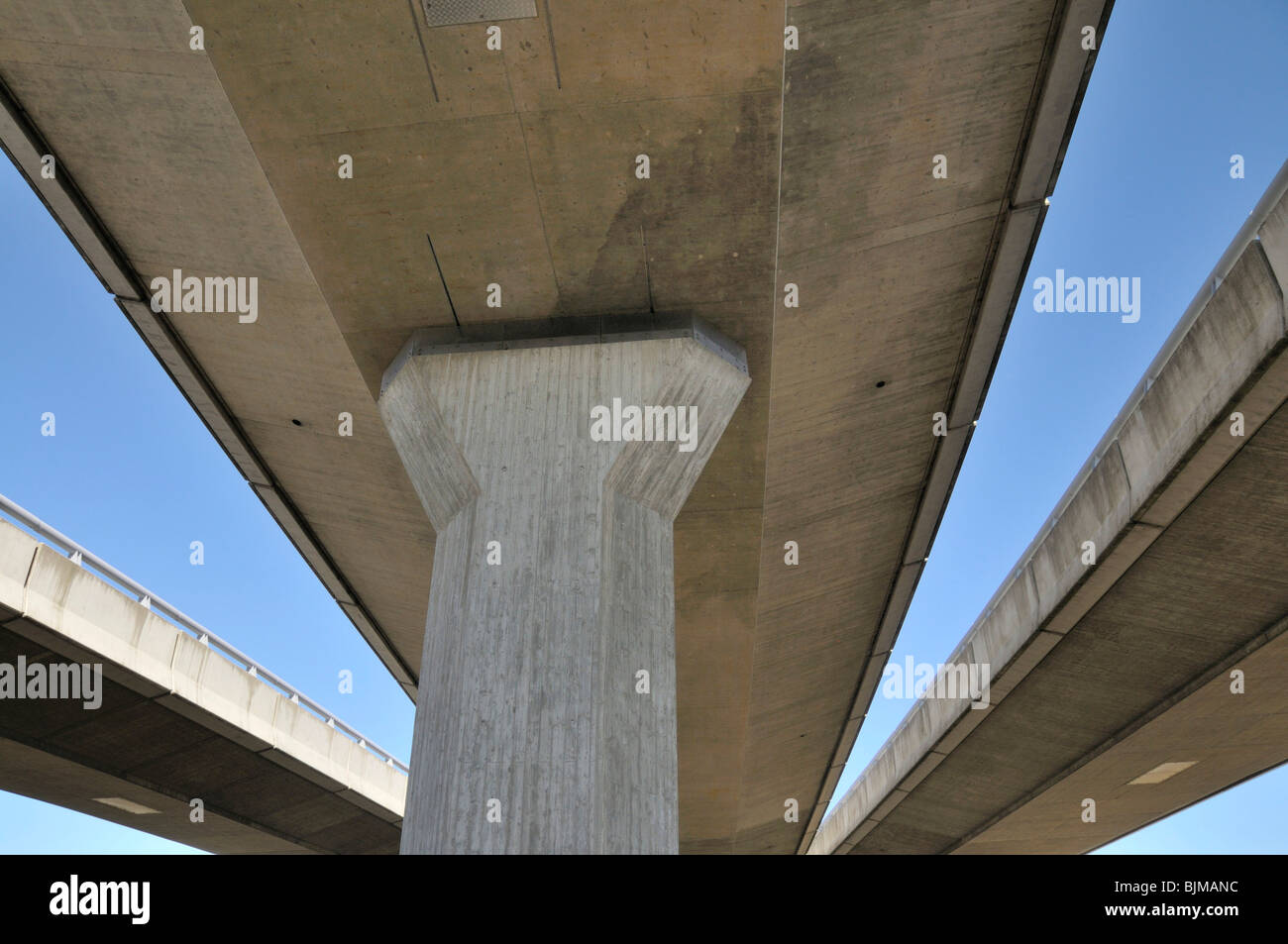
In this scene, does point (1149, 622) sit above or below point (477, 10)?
below

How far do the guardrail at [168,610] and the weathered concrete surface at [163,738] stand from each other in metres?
0.13

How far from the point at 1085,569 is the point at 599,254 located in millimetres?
7247

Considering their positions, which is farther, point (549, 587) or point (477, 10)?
point (549, 587)

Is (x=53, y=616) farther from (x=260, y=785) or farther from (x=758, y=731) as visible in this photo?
(x=758, y=731)

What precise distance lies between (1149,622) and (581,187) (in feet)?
31.8

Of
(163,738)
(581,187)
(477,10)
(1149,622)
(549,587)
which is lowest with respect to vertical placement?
(163,738)

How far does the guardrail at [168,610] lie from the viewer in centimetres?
Answer: 1229

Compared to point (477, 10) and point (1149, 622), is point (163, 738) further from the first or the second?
point (1149, 622)

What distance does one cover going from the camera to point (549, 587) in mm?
7812

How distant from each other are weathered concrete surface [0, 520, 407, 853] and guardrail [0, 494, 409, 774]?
0.13 metres

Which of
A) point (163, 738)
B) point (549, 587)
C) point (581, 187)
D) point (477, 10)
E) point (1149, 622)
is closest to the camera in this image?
point (477, 10)

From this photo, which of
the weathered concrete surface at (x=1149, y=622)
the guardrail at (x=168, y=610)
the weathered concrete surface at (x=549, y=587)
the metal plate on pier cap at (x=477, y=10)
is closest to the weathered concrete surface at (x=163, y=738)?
the guardrail at (x=168, y=610)

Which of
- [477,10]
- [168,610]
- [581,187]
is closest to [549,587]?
[581,187]

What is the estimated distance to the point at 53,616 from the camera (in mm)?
12398
